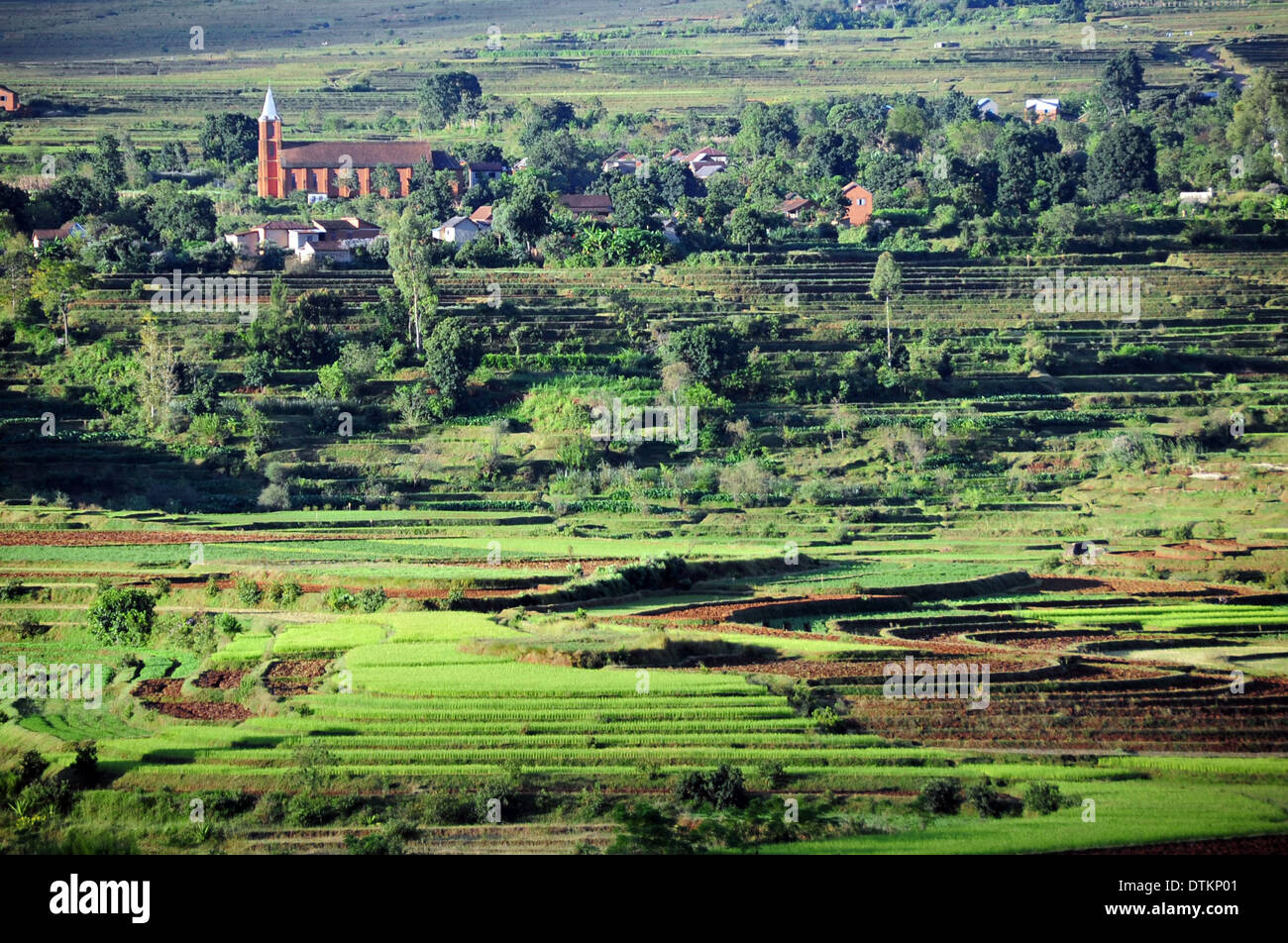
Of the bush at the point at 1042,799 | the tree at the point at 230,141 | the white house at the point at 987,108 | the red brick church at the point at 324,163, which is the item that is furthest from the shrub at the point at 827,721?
the white house at the point at 987,108

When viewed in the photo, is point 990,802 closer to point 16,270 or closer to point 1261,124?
point 16,270

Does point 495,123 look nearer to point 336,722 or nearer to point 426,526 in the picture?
point 426,526

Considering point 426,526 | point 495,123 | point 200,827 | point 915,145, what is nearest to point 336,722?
point 200,827

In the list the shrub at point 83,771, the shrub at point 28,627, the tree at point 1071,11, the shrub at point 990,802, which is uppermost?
the tree at point 1071,11

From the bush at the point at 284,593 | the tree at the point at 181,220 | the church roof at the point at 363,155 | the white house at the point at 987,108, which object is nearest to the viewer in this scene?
the bush at the point at 284,593

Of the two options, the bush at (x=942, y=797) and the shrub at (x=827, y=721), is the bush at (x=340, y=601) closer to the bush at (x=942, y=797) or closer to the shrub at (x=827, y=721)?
the shrub at (x=827, y=721)

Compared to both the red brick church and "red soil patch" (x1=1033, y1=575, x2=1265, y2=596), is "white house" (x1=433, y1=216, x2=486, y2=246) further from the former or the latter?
→ "red soil patch" (x1=1033, y1=575, x2=1265, y2=596)

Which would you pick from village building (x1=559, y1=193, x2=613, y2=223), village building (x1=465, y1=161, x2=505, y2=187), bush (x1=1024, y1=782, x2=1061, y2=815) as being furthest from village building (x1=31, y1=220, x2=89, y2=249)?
bush (x1=1024, y1=782, x2=1061, y2=815)

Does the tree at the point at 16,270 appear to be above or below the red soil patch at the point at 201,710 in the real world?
above
